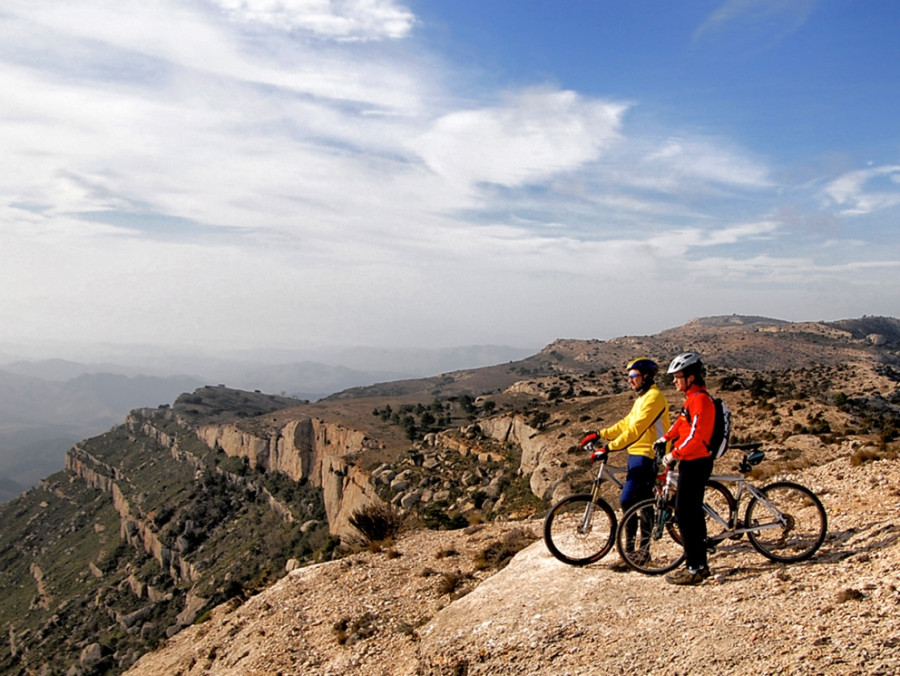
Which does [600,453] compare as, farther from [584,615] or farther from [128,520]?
[128,520]

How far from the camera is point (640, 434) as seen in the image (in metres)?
6.68

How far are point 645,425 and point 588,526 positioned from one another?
5.97 ft

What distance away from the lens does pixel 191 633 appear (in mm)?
12062

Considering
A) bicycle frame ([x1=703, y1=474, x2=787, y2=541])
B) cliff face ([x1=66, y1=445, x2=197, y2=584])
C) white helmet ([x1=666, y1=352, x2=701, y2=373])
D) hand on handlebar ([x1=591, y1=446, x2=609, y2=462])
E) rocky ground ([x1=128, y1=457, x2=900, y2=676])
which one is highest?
white helmet ([x1=666, y1=352, x2=701, y2=373])

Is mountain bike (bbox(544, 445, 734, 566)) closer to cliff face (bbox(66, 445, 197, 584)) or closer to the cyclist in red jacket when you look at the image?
the cyclist in red jacket

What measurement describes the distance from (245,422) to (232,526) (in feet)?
69.3

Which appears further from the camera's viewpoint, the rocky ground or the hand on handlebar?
the hand on handlebar

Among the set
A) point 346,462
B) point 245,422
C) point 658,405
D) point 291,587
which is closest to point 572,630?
point 658,405

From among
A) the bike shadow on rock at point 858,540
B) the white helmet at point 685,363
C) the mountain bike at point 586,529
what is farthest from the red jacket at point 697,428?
the bike shadow on rock at point 858,540

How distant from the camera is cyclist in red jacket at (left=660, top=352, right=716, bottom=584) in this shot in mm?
5977

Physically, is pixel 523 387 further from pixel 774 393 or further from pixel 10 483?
pixel 10 483

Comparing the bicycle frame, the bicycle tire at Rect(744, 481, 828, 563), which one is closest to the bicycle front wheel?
the bicycle frame

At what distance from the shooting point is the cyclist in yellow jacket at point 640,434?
6645 mm

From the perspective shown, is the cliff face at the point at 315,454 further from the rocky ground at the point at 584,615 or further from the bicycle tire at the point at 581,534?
the bicycle tire at the point at 581,534
